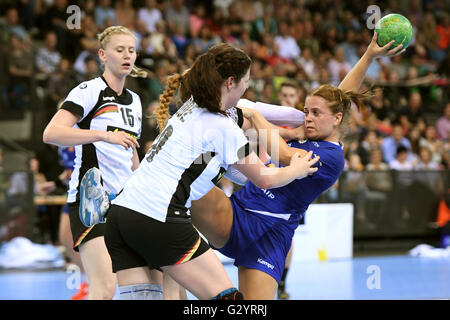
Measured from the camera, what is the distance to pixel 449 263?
8883 mm

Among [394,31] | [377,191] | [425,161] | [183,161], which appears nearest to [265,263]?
[183,161]

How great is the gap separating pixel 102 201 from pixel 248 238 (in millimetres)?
835

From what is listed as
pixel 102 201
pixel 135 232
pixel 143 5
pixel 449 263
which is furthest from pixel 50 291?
pixel 143 5

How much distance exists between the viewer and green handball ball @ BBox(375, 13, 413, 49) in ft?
12.8

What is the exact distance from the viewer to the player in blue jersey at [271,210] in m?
3.59

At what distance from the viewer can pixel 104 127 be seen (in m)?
4.02

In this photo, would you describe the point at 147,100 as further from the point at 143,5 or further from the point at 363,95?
the point at 363,95

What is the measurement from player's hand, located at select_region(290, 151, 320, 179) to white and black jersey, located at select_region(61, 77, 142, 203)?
1.28 metres

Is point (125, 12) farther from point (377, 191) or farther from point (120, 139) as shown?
point (120, 139)

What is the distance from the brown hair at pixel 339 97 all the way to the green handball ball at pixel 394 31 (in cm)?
40

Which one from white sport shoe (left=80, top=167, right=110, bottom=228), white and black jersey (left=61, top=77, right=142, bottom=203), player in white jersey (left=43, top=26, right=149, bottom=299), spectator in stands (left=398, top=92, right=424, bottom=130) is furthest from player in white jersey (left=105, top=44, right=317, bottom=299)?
spectator in stands (left=398, top=92, right=424, bottom=130)

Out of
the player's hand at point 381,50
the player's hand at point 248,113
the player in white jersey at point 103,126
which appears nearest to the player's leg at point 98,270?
the player in white jersey at point 103,126

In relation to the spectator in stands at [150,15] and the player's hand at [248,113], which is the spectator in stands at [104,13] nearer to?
the spectator in stands at [150,15]

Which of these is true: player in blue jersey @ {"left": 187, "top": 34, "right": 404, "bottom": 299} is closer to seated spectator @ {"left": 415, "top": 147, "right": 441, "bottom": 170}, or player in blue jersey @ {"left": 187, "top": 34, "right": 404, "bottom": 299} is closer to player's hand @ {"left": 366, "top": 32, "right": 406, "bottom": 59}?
player's hand @ {"left": 366, "top": 32, "right": 406, "bottom": 59}
